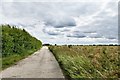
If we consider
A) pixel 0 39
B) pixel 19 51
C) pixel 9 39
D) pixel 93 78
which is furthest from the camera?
pixel 19 51

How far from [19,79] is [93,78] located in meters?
4.47

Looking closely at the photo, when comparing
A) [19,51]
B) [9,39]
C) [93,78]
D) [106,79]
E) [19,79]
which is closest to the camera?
[106,79]

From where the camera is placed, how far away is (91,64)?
30.8 ft

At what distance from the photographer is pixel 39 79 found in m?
12.0

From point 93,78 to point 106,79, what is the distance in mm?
1018

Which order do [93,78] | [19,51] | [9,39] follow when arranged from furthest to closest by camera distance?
[19,51]
[9,39]
[93,78]

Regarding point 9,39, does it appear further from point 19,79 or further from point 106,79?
point 106,79

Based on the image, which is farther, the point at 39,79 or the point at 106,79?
the point at 39,79

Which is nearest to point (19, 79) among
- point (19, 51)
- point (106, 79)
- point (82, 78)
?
point (82, 78)

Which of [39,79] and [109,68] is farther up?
[109,68]

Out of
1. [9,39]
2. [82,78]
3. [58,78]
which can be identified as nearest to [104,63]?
[82,78]

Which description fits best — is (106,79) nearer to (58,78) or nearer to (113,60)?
(113,60)

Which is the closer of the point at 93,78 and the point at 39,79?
the point at 93,78

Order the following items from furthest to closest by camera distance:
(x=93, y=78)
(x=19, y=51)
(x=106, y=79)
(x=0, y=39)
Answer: (x=19, y=51) → (x=0, y=39) → (x=93, y=78) → (x=106, y=79)
